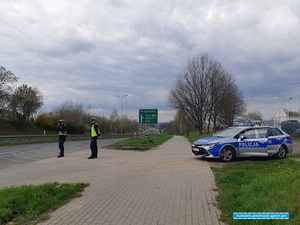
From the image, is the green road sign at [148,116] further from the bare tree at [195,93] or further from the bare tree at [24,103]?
the bare tree at [24,103]

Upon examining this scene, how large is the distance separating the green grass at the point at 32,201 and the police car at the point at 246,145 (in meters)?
6.58

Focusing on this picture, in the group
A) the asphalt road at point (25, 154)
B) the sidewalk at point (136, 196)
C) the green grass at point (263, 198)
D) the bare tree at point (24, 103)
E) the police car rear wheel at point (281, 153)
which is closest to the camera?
the green grass at point (263, 198)

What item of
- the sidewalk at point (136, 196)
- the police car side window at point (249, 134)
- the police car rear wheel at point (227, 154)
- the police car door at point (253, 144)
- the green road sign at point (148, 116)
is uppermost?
the green road sign at point (148, 116)

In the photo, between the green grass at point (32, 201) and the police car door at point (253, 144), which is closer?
the green grass at point (32, 201)

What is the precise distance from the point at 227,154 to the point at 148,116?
24127mm

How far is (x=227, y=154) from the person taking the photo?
1259cm

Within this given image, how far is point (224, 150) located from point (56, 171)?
20.7 feet

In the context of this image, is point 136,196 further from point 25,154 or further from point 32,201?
point 25,154

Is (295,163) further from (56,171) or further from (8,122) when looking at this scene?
(8,122)

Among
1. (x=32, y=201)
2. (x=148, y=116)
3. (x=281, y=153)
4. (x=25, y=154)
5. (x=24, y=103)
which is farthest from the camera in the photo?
(x=24, y=103)

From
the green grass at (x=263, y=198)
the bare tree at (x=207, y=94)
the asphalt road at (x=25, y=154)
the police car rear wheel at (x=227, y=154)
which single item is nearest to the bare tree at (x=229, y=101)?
the bare tree at (x=207, y=94)

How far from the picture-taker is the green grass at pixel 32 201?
5.12 meters

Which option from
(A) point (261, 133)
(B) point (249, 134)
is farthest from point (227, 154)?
(A) point (261, 133)

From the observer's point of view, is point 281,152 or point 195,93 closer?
point 281,152
